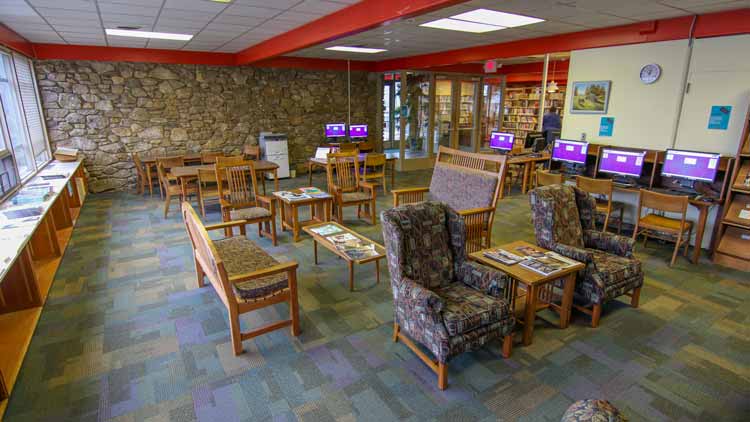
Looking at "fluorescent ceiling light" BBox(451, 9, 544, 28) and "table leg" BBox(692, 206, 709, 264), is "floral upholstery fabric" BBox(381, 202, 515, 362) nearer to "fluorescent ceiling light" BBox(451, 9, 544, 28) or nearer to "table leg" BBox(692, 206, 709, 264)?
"fluorescent ceiling light" BBox(451, 9, 544, 28)

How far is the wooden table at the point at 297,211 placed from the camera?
4.83m

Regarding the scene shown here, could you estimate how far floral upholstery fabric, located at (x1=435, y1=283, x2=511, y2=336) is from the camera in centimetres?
238

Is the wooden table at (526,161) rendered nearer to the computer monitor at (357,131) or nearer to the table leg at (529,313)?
the computer monitor at (357,131)

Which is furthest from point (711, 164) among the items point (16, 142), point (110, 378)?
point (16, 142)

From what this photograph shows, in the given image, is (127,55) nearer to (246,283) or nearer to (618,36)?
(246,283)

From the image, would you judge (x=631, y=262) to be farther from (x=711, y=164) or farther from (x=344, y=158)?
(x=344, y=158)

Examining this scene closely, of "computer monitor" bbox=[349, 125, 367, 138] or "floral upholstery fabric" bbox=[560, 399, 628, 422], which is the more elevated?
"computer monitor" bbox=[349, 125, 367, 138]

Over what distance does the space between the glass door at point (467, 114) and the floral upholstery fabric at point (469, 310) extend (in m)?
8.44

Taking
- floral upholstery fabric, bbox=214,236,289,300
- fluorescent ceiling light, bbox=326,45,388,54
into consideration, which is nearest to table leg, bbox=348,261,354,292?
floral upholstery fabric, bbox=214,236,289,300

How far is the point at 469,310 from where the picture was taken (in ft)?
8.13

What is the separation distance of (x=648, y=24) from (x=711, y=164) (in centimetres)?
182

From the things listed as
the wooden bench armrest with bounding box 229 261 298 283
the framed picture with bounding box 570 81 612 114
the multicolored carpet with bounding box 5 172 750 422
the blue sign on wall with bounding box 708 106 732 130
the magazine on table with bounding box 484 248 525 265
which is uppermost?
the framed picture with bounding box 570 81 612 114

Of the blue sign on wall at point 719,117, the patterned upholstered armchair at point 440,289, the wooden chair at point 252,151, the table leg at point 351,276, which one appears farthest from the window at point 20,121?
the blue sign on wall at point 719,117

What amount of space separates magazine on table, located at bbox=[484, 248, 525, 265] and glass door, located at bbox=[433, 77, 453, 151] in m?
7.52
